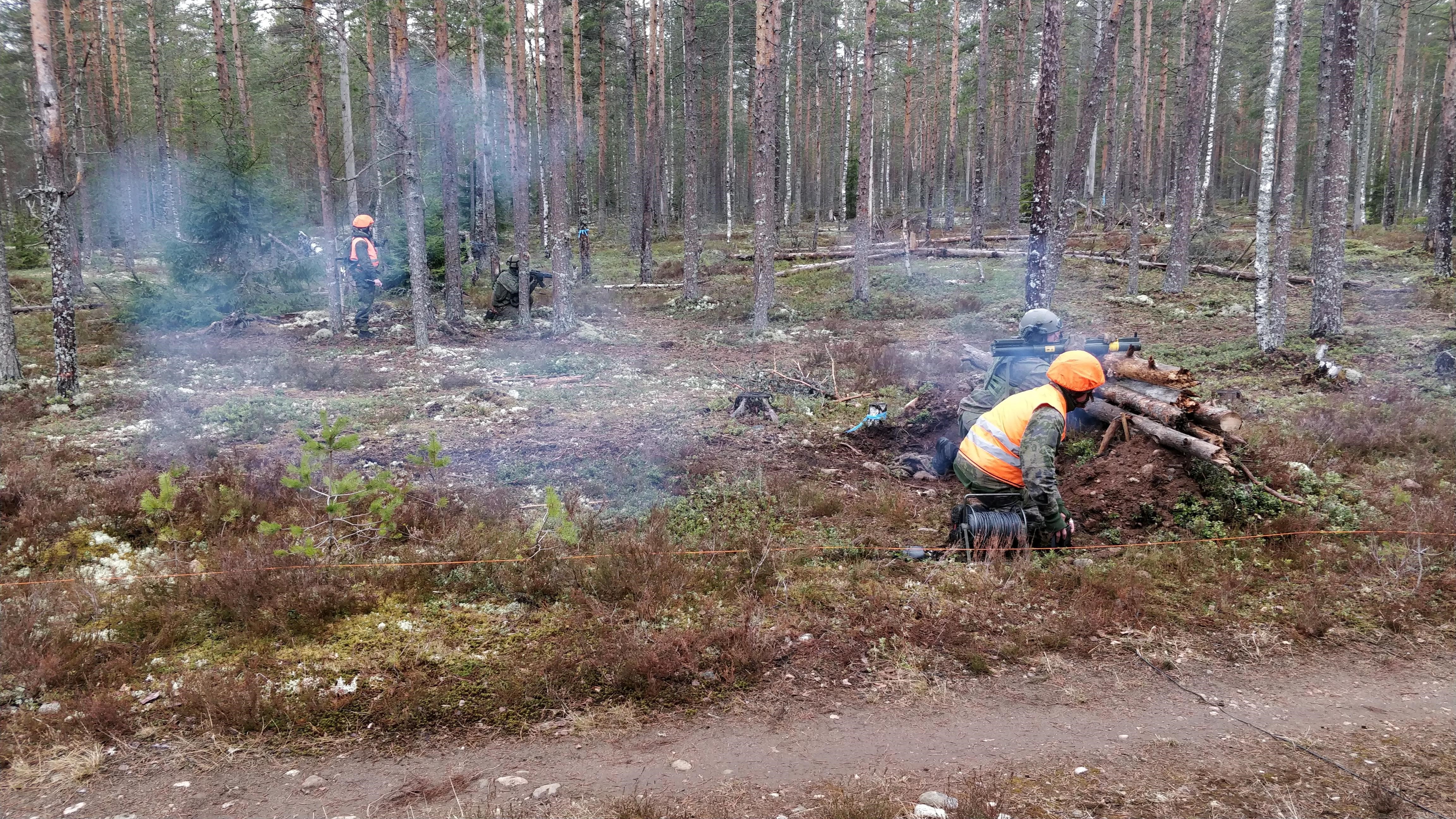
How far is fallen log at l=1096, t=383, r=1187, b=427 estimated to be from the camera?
292 inches

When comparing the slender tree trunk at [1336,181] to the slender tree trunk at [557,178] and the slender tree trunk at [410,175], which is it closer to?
the slender tree trunk at [557,178]

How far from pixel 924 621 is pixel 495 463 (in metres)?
5.19

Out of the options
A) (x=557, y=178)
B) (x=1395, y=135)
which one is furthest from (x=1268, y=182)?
(x=1395, y=135)

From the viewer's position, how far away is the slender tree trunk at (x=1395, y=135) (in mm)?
29562

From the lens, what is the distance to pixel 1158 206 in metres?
37.3

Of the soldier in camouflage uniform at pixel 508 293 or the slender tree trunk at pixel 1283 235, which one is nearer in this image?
the slender tree trunk at pixel 1283 235

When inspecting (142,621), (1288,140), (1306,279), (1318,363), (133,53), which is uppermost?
(133,53)

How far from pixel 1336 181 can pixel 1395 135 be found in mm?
24830

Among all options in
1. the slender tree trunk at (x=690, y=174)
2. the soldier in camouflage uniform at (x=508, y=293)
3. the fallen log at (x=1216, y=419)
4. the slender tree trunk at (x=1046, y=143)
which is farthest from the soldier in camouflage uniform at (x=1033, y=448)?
the slender tree trunk at (x=690, y=174)

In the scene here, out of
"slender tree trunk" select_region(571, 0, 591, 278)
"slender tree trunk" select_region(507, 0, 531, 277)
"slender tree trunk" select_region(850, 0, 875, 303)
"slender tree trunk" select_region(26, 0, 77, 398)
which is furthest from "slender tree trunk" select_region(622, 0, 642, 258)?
"slender tree trunk" select_region(26, 0, 77, 398)

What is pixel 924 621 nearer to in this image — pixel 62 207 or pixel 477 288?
pixel 62 207

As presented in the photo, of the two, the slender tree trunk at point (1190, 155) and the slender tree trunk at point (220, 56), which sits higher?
the slender tree trunk at point (220, 56)

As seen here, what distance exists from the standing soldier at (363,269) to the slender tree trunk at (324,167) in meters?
0.37

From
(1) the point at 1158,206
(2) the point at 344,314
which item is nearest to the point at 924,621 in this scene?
(2) the point at 344,314
